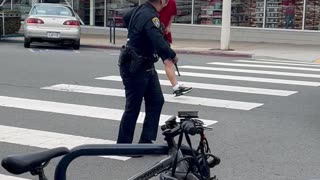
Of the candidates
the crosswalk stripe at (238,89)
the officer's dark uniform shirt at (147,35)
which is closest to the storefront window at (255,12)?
the crosswalk stripe at (238,89)

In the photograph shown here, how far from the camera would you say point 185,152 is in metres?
3.35

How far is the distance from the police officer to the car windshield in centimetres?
1395

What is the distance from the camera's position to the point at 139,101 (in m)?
6.55

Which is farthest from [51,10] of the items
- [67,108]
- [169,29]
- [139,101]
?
[139,101]

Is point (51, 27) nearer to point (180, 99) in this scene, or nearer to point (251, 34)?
point (251, 34)

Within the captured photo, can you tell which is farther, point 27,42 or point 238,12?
point 238,12

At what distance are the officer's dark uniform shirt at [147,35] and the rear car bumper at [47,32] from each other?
13578mm

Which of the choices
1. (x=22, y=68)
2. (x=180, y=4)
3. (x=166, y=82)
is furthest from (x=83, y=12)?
(x=166, y=82)

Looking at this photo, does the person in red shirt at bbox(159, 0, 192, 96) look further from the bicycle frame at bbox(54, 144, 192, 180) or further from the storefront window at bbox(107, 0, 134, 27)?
the storefront window at bbox(107, 0, 134, 27)

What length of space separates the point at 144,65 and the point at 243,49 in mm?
14185

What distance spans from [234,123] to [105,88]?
371 cm

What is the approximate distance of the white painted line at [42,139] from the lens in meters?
7.18

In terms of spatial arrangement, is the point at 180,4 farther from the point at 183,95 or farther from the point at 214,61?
the point at 183,95

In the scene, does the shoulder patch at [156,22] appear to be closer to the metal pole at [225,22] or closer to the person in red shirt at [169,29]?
the person in red shirt at [169,29]
